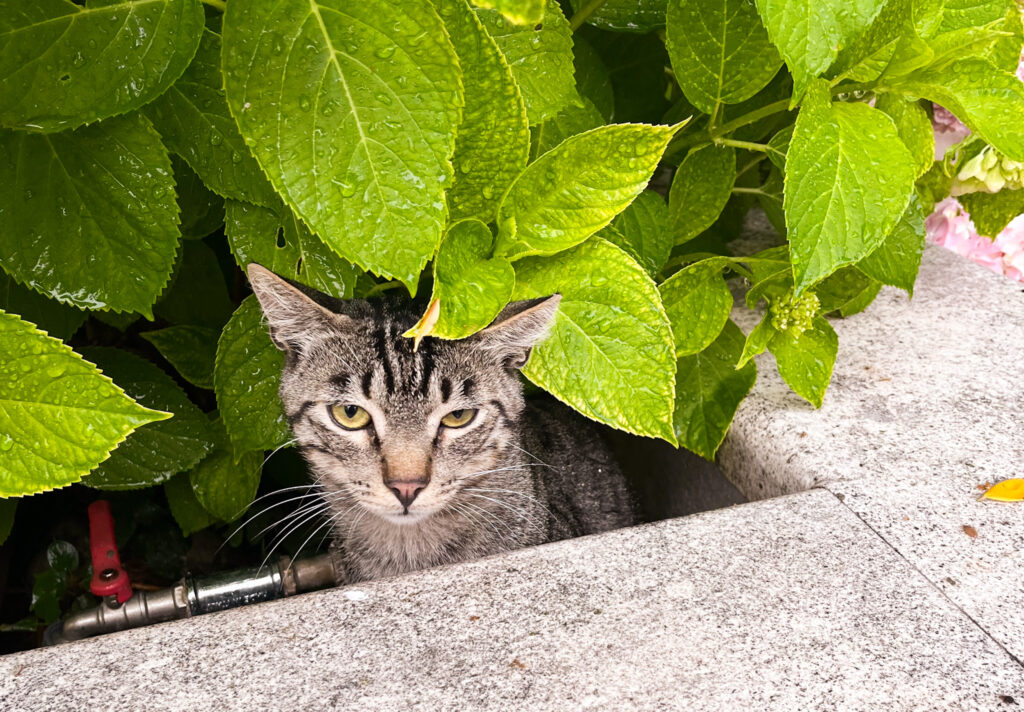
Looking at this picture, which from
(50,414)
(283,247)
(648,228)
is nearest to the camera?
(50,414)

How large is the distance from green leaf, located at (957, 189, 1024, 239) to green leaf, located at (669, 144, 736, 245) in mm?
466

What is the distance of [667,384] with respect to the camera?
3.32 ft

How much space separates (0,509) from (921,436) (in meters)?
1.35

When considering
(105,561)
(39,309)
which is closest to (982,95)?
(39,309)

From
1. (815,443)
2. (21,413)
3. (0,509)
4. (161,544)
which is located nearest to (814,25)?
(815,443)

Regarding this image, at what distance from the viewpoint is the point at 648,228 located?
49.6 inches

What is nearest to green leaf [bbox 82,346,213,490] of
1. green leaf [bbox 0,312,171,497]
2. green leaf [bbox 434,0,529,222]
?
green leaf [bbox 0,312,171,497]

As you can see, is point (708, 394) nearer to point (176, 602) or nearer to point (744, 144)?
point (744, 144)

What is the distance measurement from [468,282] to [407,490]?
1.34 feet

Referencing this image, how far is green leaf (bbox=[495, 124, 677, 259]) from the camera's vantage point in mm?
959

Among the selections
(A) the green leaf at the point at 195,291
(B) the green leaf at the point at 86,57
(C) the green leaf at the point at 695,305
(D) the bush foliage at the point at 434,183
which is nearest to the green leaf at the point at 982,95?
(D) the bush foliage at the point at 434,183

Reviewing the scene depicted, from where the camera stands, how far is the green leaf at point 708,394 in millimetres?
1312

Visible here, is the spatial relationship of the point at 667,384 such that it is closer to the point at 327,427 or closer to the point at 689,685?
the point at 689,685

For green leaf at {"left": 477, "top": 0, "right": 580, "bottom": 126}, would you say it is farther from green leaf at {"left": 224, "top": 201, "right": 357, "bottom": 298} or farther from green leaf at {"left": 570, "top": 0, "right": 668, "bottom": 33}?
green leaf at {"left": 224, "top": 201, "right": 357, "bottom": 298}
